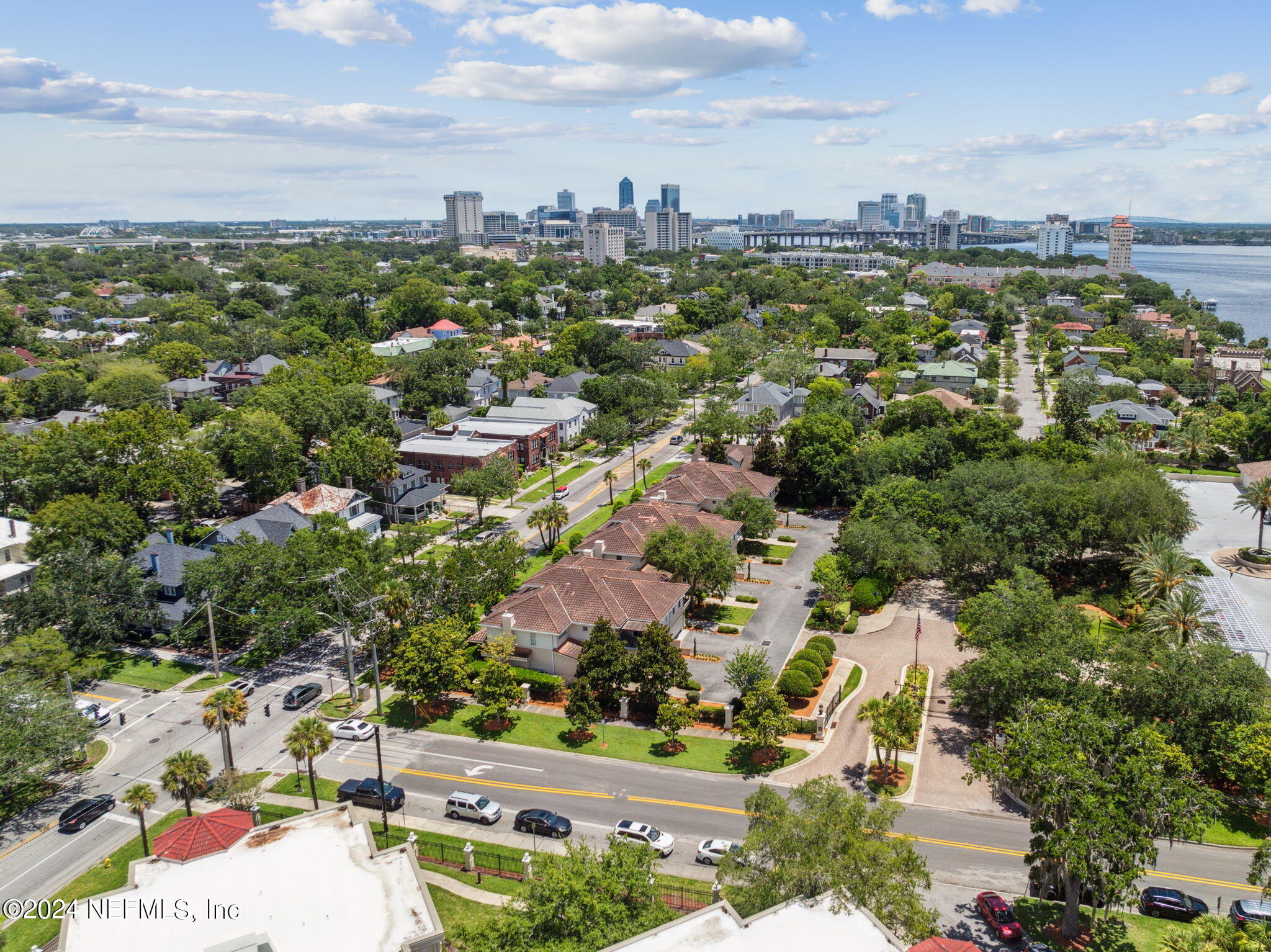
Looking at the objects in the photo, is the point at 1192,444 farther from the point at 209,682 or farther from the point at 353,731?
the point at 209,682

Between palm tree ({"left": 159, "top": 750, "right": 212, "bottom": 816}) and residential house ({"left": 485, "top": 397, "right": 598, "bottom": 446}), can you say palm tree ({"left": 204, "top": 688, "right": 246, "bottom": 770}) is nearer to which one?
palm tree ({"left": 159, "top": 750, "right": 212, "bottom": 816})

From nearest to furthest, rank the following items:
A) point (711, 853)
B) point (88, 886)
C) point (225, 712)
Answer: point (88, 886)
point (711, 853)
point (225, 712)

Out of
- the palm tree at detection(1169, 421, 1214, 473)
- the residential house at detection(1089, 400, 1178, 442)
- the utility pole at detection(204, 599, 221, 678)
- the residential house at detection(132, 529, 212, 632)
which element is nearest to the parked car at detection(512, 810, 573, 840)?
the utility pole at detection(204, 599, 221, 678)

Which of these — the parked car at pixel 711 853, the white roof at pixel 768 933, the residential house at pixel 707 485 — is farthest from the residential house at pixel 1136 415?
the white roof at pixel 768 933

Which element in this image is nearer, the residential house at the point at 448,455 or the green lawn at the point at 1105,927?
the green lawn at the point at 1105,927

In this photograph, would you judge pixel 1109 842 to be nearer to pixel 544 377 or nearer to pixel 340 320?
pixel 544 377

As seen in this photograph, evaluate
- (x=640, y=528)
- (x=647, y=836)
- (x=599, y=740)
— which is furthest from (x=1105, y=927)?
(x=640, y=528)

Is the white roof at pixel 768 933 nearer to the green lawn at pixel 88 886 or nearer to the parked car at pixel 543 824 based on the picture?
the parked car at pixel 543 824
